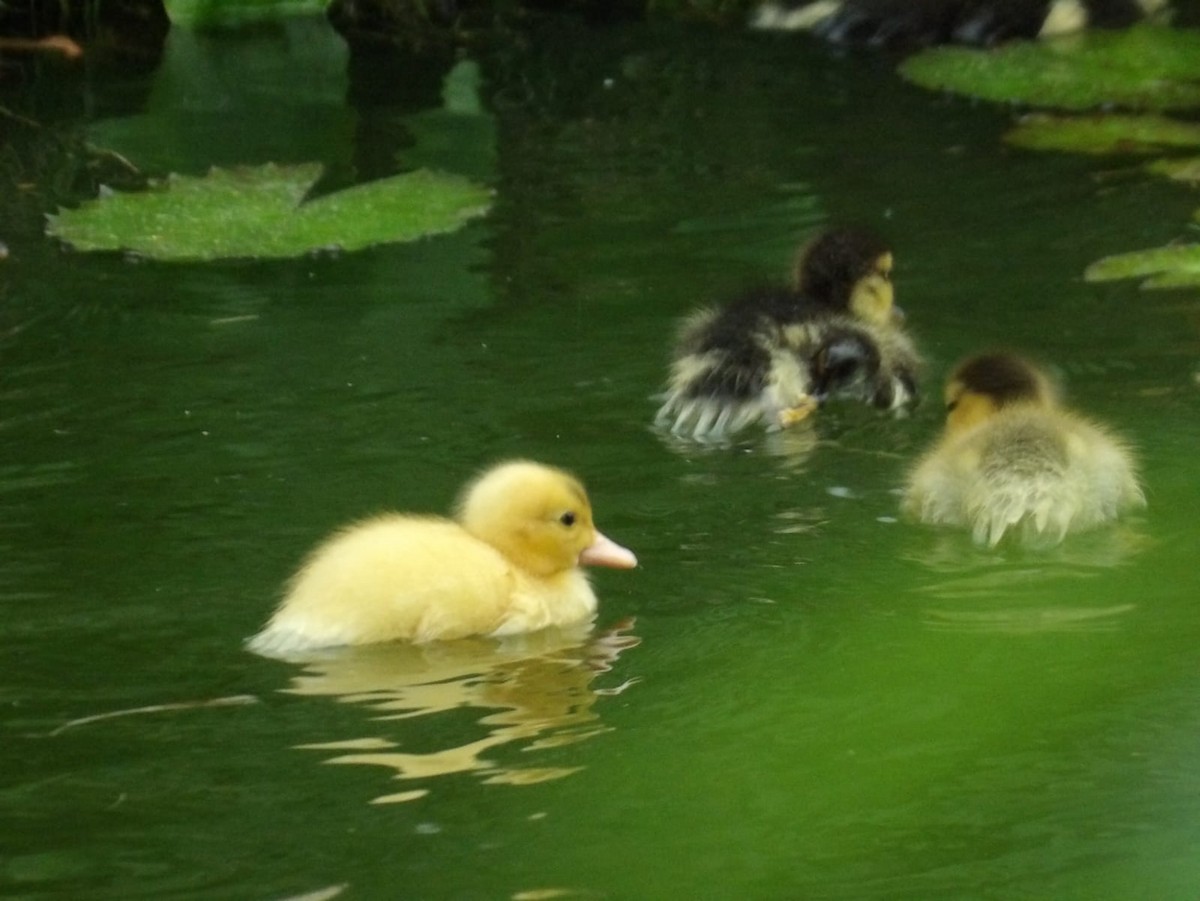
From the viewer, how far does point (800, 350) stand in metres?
4.78

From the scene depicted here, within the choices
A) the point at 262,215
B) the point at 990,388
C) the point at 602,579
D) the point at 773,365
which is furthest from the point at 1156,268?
the point at 262,215

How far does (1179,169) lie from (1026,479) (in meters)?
2.69

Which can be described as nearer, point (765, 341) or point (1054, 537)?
point (1054, 537)

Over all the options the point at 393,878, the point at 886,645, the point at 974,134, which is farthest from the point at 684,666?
the point at 974,134

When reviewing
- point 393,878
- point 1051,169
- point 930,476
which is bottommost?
point 393,878

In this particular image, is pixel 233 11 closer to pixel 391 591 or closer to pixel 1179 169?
pixel 1179 169

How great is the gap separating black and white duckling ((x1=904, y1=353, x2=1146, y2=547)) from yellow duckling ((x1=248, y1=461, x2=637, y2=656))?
22.0 inches

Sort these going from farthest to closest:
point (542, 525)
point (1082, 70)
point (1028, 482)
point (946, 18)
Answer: point (946, 18)
point (1082, 70)
point (1028, 482)
point (542, 525)

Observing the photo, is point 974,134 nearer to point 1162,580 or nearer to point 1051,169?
point 1051,169

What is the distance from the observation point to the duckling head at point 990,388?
421 centimetres

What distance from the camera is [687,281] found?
5535 millimetres

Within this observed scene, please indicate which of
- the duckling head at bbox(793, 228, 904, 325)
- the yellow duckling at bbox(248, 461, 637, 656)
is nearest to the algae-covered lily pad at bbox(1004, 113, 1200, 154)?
the duckling head at bbox(793, 228, 904, 325)

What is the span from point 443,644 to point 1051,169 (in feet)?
11.3

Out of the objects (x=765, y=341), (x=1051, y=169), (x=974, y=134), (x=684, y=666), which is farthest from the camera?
(x=974, y=134)
